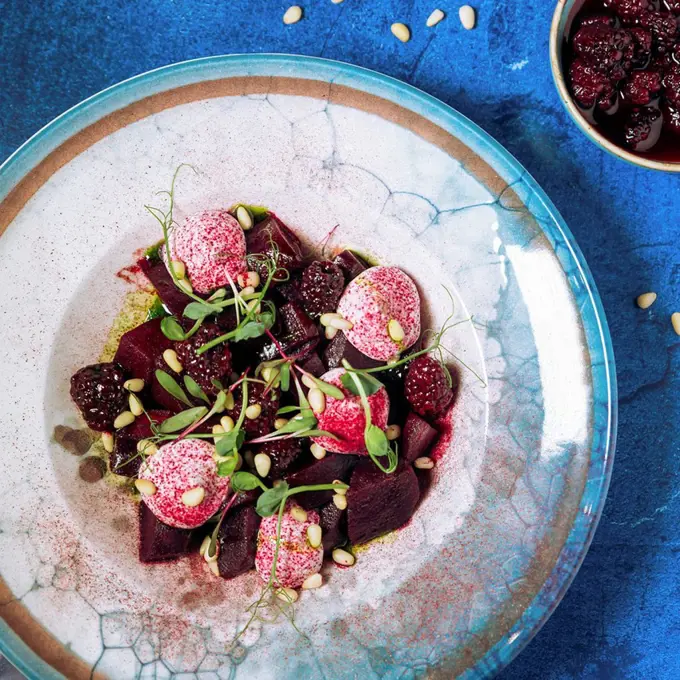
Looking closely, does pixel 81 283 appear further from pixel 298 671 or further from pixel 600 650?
pixel 600 650

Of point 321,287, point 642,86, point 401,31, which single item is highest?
point 401,31

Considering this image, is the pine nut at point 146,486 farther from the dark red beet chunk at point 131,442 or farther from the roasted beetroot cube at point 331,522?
the roasted beetroot cube at point 331,522

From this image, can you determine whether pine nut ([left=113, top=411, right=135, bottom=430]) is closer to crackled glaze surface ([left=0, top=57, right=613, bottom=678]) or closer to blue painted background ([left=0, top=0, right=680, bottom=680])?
crackled glaze surface ([left=0, top=57, right=613, bottom=678])

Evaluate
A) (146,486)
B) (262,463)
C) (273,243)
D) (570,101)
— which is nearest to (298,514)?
(262,463)

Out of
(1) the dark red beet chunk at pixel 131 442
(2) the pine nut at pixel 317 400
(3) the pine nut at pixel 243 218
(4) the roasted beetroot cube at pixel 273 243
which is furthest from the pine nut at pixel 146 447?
(3) the pine nut at pixel 243 218

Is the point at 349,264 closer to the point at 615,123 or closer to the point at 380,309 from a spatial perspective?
the point at 380,309

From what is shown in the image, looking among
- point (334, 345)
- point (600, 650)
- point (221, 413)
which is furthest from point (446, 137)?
point (600, 650)
